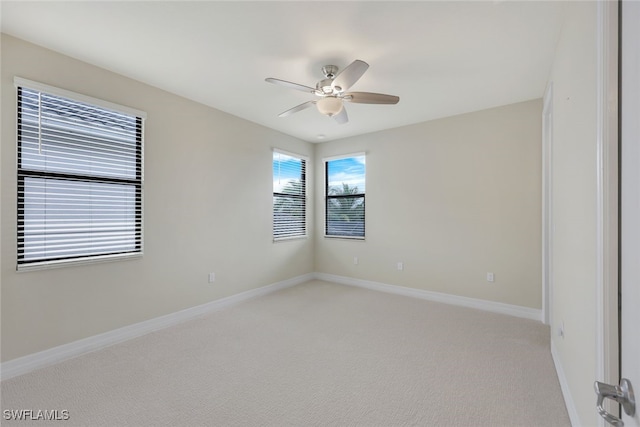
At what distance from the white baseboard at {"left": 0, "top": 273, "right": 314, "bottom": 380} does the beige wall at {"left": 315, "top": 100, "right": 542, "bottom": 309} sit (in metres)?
2.30

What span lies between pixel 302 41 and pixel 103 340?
328cm

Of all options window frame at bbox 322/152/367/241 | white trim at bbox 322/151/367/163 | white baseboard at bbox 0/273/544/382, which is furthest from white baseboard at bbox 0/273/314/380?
white trim at bbox 322/151/367/163

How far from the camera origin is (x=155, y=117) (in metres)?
3.07

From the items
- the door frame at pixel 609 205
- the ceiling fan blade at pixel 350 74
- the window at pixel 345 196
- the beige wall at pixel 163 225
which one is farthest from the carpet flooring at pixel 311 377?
the ceiling fan blade at pixel 350 74

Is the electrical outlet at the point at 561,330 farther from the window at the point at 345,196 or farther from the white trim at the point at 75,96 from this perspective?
the white trim at the point at 75,96

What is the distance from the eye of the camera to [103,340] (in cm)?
266

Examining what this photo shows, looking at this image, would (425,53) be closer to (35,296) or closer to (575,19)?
(575,19)

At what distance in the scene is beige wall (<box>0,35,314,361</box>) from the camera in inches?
87.0

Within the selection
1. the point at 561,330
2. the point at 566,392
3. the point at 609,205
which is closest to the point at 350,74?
the point at 609,205

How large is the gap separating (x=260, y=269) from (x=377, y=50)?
10.9ft

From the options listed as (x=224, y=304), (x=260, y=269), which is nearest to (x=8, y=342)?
(x=224, y=304)

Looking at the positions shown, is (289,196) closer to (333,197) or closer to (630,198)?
(333,197)

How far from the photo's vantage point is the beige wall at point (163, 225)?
221 centimetres

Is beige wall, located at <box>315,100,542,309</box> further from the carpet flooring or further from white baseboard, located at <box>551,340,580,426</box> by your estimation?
white baseboard, located at <box>551,340,580,426</box>
